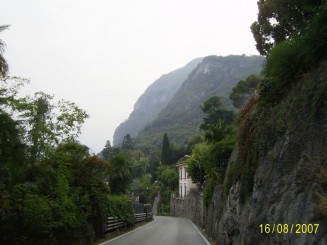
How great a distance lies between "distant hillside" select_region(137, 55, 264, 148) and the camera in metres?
160

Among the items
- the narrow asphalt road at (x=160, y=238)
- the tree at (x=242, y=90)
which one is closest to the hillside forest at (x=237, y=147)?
the narrow asphalt road at (x=160, y=238)

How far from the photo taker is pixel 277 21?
20.2m

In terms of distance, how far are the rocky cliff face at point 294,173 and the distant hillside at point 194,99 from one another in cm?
13597

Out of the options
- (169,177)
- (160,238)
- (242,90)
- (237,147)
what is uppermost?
(242,90)

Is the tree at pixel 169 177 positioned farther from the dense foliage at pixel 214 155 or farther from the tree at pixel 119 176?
the tree at pixel 119 176

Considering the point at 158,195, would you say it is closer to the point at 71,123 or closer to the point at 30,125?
the point at 71,123

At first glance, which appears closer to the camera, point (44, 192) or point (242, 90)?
point (44, 192)

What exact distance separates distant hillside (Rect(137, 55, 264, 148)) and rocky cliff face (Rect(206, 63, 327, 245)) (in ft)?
446

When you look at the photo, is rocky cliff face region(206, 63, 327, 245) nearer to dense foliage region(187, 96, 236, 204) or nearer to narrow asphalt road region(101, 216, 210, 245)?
narrow asphalt road region(101, 216, 210, 245)

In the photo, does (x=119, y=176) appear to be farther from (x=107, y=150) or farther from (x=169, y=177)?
(x=107, y=150)

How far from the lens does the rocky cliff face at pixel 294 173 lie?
7070 millimetres

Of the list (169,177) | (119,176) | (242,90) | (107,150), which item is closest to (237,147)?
(119,176)

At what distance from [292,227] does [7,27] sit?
10790mm

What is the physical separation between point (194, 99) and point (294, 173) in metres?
169
